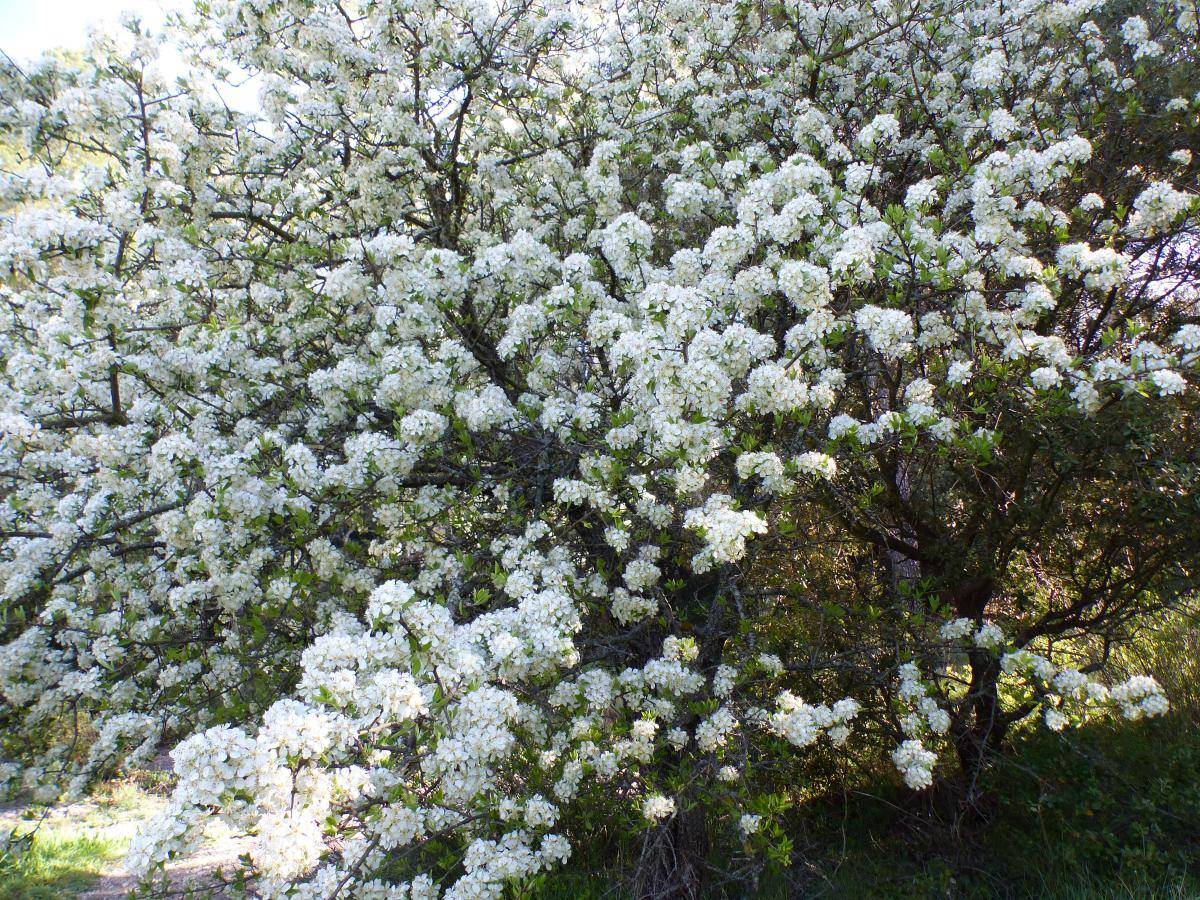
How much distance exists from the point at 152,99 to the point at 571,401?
3.79m

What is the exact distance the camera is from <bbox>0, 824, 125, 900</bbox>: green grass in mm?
6531

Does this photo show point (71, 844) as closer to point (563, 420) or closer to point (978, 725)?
point (563, 420)

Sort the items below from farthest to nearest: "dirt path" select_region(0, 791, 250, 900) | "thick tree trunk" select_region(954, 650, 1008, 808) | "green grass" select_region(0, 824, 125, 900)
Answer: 1. "dirt path" select_region(0, 791, 250, 900)
2. "green grass" select_region(0, 824, 125, 900)
3. "thick tree trunk" select_region(954, 650, 1008, 808)

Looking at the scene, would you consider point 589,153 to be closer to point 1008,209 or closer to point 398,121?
point 398,121

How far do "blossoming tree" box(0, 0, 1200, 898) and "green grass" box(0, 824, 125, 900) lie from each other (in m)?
3.03

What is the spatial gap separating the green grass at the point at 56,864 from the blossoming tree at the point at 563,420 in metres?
3.03

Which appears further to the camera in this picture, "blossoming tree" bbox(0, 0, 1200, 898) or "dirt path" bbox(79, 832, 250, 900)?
"dirt path" bbox(79, 832, 250, 900)

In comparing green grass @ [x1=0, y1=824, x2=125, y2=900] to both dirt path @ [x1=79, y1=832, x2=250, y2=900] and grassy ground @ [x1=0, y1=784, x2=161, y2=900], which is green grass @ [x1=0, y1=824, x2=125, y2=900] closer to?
grassy ground @ [x1=0, y1=784, x2=161, y2=900]

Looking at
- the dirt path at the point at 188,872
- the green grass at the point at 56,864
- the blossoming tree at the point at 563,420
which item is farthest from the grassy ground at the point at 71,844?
the blossoming tree at the point at 563,420

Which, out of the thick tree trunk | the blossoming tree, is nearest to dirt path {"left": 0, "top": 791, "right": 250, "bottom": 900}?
the blossoming tree

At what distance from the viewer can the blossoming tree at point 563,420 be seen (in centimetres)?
355

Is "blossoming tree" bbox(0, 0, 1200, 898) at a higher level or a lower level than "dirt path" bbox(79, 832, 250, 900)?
higher

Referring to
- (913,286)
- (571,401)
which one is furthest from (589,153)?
(913,286)

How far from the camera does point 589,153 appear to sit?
6.21m
